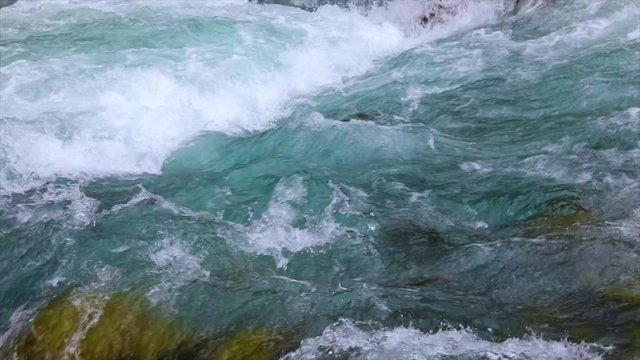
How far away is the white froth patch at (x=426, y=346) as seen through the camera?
415 cm

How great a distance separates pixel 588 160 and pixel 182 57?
5.79 meters

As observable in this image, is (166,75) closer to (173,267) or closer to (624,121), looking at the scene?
(173,267)

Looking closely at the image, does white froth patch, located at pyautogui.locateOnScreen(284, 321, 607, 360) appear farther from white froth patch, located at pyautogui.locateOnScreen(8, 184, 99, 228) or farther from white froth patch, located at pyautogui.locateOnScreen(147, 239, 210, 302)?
white froth patch, located at pyautogui.locateOnScreen(8, 184, 99, 228)

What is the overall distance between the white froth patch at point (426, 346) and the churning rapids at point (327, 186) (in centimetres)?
2

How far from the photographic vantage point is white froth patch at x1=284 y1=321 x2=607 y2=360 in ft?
13.6

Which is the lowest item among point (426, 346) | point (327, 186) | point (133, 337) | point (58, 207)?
point (327, 186)

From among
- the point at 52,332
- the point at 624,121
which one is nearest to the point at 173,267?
the point at 52,332

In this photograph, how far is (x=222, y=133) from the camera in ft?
27.0

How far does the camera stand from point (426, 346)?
14.2ft

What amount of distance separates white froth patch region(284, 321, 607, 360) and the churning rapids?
0.06ft

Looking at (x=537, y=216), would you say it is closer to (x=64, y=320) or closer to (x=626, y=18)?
(x=64, y=320)

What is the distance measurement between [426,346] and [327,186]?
2.71 m

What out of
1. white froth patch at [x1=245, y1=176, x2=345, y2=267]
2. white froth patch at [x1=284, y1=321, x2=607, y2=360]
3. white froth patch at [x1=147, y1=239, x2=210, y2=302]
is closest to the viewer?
white froth patch at [x1=284, y1=321, x2=607, y2=360]

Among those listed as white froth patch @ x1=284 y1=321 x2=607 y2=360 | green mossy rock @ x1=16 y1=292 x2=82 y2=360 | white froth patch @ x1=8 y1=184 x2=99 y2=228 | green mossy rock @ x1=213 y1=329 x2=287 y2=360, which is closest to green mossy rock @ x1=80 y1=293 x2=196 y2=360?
green mossy rock @ x1=16 y1=292 x2=82 y2=360
